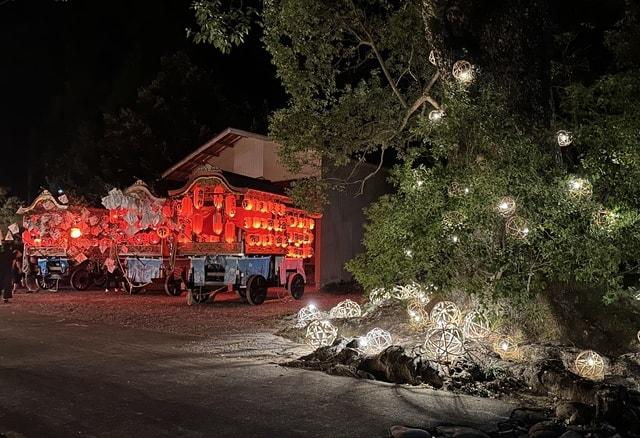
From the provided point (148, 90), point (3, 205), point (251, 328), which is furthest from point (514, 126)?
point (3, 205)

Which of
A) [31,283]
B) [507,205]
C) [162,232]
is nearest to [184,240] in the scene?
[162,232]

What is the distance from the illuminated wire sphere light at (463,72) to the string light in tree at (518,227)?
2.39 metres

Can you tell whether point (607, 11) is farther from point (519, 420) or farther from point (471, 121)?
point (519, 420)

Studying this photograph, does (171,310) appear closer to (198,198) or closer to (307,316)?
(198,198)

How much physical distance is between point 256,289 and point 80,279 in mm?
9674

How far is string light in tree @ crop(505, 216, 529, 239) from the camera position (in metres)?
8.59

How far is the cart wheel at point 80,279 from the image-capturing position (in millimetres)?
23609

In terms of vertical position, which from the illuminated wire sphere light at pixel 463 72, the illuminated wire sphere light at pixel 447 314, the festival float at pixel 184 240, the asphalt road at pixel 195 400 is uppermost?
the illuminated wire sphere light at pixel 463 72

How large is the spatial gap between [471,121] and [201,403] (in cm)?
558

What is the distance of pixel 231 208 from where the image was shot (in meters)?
16.9

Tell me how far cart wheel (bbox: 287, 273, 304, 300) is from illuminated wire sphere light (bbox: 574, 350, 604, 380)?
1280cm

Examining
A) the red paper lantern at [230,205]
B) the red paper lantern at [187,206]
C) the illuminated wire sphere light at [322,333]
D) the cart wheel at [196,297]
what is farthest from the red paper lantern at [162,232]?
the illuminated wire sphere light at [322,333]

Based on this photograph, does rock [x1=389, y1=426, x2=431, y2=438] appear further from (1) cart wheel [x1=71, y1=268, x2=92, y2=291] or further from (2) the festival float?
(1) cart wheel [x1=71, y1=268, x2=92, y2=291]

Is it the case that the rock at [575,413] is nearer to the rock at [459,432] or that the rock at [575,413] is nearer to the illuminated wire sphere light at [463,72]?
the rock at [459,432]
